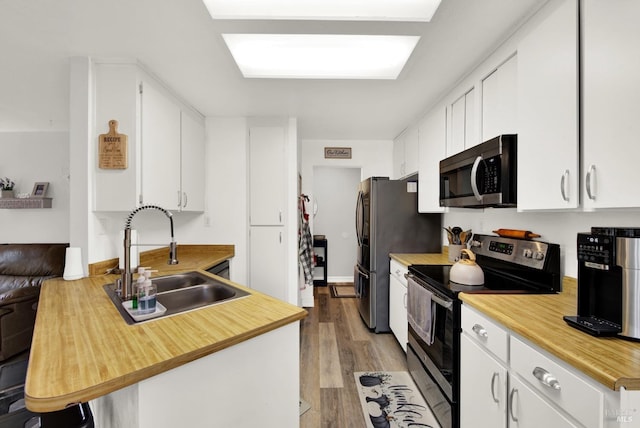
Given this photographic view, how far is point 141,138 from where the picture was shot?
196cm

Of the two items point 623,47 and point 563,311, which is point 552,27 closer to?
point 623,47

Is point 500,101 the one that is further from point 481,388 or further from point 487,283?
point 481,388

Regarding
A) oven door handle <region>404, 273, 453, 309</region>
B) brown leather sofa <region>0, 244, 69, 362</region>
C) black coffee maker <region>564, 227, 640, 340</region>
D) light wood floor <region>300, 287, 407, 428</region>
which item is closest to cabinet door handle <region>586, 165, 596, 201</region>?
black coffee maker <region>564, 227, 640, 340</region>

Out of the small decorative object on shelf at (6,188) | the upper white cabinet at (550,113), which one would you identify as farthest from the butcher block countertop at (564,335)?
the small decorative object on shelf at (6,188)

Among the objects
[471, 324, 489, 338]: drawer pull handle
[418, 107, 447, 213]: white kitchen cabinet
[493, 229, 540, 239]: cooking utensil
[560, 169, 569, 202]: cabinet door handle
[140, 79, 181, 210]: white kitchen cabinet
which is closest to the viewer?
[560, 169, 569, 202]: cabinet door handle

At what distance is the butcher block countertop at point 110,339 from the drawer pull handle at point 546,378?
0.87 m

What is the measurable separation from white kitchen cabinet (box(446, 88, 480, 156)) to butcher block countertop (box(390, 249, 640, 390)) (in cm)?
99

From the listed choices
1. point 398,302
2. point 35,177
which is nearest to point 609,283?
point 398,302

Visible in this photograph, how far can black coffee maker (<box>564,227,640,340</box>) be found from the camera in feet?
2.85

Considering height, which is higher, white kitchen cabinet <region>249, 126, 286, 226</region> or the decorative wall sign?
the decorative wall sign

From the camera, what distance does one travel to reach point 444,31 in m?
1.51

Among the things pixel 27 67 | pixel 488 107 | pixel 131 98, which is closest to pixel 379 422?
pixel 488 107

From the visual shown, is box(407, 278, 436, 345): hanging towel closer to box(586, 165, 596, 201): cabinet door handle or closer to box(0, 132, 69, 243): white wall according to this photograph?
box(586, 165, 596, 201): cabinet door handle

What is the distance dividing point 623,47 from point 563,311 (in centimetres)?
99
